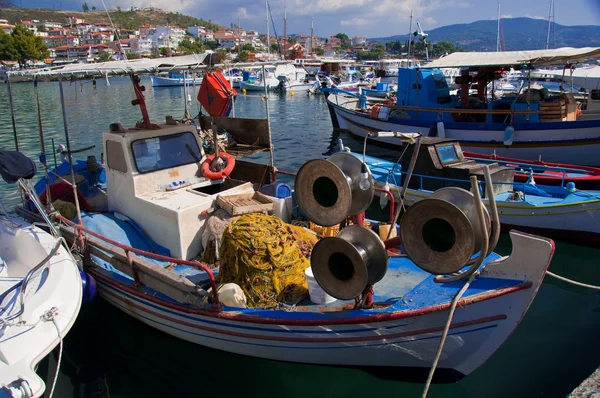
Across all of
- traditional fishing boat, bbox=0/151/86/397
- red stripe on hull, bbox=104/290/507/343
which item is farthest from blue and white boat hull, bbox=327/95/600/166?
traditional fishing boat, bbox=0/151/86/397

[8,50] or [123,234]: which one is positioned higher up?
[8,50]

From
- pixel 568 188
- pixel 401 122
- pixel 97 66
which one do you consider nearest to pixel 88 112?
pixel 401 122

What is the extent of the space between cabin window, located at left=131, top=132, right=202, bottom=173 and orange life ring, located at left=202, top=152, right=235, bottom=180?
19 cm

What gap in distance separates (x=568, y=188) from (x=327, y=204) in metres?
8.50

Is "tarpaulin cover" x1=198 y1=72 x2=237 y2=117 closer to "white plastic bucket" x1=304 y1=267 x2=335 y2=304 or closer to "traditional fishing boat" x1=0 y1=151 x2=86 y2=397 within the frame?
"traditional fishing boat" x1=0 y1=151 x2=86 y2=397

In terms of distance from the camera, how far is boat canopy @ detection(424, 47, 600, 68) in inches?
569

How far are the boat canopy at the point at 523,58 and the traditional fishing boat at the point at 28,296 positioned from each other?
14.4 meters

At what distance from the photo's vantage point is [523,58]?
15.4 metres

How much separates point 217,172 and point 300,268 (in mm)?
2944

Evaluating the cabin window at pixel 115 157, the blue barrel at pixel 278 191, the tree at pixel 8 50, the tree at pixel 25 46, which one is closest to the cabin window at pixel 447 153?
the blue barrel at pixel 278 191

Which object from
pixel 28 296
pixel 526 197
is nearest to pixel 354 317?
pixel 28 296

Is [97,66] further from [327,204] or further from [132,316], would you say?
[327,204]

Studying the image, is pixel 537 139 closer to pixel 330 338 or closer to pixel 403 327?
pixel 403 327

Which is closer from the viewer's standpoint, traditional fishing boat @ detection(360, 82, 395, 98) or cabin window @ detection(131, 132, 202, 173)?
cabin window @ detection(131, 132, 202, 173)
